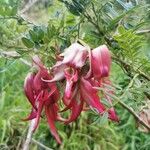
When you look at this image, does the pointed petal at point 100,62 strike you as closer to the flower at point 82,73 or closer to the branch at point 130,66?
the flower at point 82,73

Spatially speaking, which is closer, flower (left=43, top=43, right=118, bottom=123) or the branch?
flower (left=43, top=43, right=118, bottom=123)

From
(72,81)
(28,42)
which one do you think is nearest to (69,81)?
(72,81)

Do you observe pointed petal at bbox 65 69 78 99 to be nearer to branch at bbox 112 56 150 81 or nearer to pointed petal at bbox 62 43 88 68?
pointed petal at bbox 62 43 88 68

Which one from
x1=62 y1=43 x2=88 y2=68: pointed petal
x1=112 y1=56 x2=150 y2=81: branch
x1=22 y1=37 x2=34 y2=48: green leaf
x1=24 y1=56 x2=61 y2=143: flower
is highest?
x1=22 y1=37 x2=34 y2=48: green leaf

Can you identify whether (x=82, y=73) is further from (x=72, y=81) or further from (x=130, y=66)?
(x=130, y=66)

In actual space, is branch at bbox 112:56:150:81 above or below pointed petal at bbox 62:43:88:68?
below

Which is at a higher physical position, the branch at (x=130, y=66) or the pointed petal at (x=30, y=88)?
the pointed petal at (x=30, y=88)

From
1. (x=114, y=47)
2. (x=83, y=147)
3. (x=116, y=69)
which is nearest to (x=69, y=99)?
(x=114, y=47)

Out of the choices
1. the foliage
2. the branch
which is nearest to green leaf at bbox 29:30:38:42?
the foliage

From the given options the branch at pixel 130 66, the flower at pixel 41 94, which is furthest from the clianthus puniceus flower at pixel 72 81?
the branch at pixel 130 66
